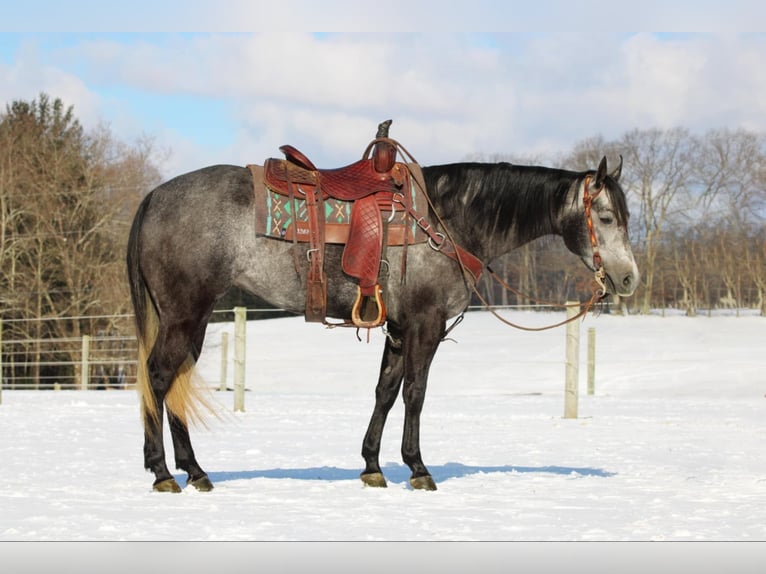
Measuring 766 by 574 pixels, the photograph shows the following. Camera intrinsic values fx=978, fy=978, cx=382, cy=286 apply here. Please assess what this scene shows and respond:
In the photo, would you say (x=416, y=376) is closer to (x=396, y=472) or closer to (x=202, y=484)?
(x=396, y=472)

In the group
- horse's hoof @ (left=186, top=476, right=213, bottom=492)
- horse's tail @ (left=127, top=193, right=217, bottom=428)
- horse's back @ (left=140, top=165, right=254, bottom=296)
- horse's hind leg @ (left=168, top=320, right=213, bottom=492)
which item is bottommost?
horse's hoof @ (left=186, top=476, right=213, bottom=492)

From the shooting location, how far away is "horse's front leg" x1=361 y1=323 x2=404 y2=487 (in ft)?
18.1

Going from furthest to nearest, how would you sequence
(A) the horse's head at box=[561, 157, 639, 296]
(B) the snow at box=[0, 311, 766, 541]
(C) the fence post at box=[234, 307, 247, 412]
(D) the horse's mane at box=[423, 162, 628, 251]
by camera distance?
(C) the fence post at box=[234, 307, 247, 412], (D) the horse's mane at box=[423, 162, 628, 251], (A) the horse's head at box=[561, 157, 639, 296], (B) the snow at box=[0, 311, 766, 541]

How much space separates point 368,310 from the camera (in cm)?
534

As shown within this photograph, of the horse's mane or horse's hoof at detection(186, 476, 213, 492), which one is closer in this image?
horse's hoof at detection(186, 476, 213, 492)

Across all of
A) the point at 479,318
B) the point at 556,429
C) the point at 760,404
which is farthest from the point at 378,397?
the point at 479,318

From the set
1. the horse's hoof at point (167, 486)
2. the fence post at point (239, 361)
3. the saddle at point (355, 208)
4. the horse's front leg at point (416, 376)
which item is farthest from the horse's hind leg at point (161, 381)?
the fence post at point (239, 361)

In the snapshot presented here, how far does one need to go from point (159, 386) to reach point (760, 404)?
10.9m

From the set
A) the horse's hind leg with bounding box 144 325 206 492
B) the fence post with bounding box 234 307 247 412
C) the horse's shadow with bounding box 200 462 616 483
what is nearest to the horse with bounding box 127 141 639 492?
the horse's hind leg with bounding box 144 325 206 492

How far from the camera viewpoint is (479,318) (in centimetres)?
3344

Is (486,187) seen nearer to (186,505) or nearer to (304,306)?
(304,306)

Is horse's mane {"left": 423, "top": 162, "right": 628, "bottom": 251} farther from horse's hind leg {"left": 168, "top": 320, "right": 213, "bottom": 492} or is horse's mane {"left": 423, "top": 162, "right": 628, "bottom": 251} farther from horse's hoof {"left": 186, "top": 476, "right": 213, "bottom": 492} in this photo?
horse's hoof {"left": 186, "top": 476, "right": 213, "bottom": 492}

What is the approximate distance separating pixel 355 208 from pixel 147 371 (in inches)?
56.7

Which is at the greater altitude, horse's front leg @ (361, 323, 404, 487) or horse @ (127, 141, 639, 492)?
horse @ (127, 141, 639, 492)
